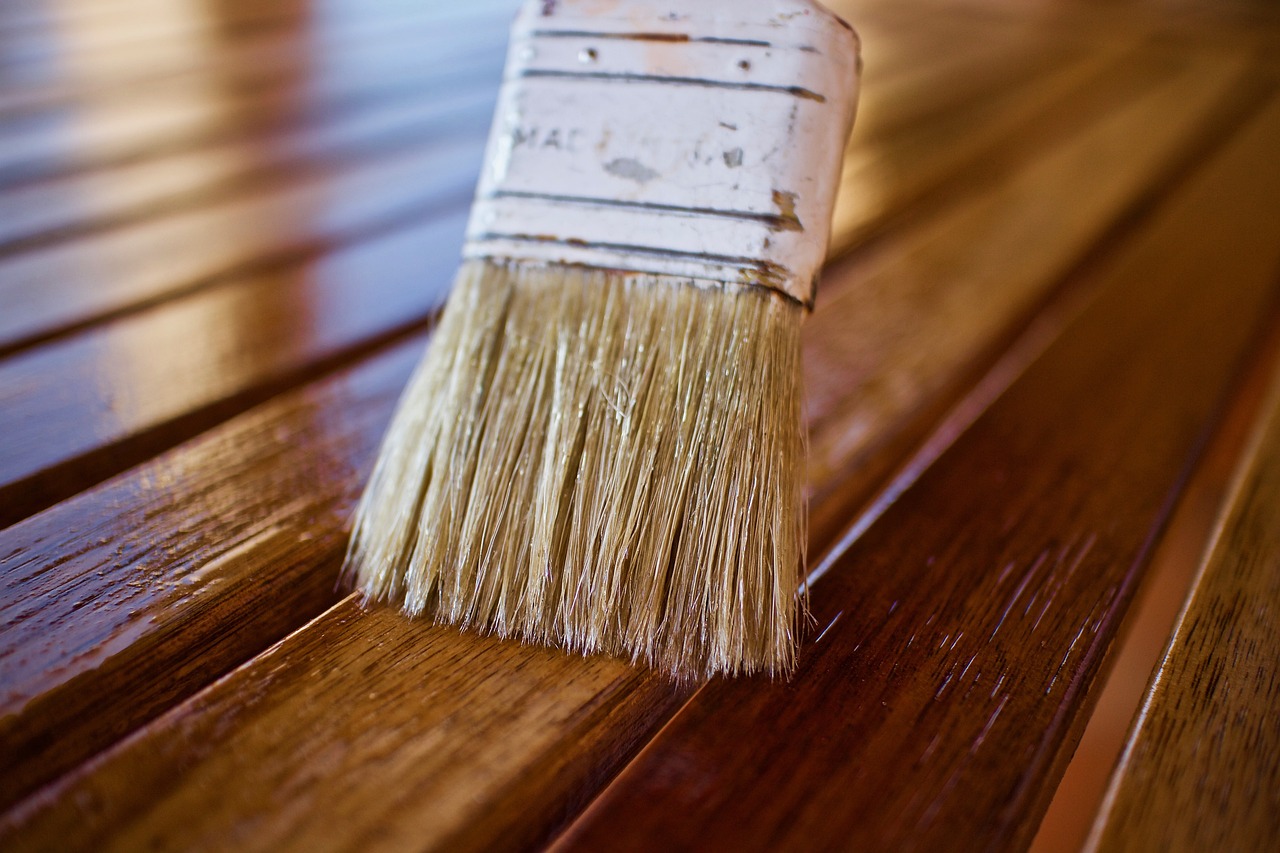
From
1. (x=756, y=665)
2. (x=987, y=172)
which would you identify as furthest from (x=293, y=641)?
(x=987, y=172)

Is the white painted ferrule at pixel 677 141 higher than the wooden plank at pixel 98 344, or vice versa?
the white painted ferrule at pixel 677 141

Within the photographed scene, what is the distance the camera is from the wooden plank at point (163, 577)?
1.66 ft

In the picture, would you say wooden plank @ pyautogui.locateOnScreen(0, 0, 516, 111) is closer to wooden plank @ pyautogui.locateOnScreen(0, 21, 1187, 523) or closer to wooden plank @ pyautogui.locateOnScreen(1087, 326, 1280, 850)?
wooden plank @ pyautogui.locateOnScreen(0, 21, 1187, 523)

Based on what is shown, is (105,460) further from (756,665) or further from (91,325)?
(756,665)

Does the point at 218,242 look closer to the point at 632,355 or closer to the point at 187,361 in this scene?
the point at 187,361

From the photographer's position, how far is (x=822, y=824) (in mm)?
464

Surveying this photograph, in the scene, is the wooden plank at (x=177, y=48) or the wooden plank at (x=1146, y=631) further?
the wooden plank at (x=177, y=48)

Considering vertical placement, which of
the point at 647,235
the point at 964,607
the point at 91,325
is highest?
the point at 647,235

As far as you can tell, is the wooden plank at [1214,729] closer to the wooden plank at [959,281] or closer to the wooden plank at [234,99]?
the wooden plank at [959,281]

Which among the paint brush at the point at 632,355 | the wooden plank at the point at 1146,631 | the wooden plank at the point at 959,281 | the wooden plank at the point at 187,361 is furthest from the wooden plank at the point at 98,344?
the wooden plank at the point at 1146,631

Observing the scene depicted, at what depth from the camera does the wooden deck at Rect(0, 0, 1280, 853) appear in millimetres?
476

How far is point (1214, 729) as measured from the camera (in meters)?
0.53

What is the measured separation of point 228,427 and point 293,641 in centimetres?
27

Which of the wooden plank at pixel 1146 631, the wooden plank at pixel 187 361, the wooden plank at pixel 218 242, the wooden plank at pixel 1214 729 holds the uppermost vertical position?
the wooden plank at pixel 218 242
